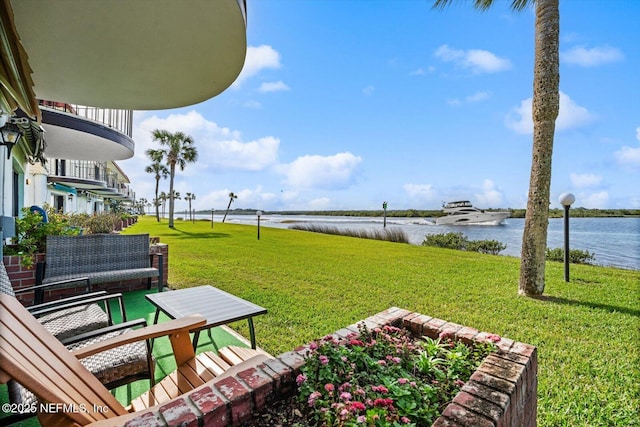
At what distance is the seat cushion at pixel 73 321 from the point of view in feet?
6.93

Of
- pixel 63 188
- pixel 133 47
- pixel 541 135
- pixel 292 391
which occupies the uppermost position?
pixel 133 47

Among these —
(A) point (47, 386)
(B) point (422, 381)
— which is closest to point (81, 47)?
(A) point (47, 386)

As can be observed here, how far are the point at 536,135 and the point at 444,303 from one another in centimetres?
323

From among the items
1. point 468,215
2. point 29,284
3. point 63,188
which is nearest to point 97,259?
point 29,284

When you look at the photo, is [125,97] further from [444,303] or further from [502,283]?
[502,283]

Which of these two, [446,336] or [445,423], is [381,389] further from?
[446,336]

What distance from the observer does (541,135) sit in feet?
15.6

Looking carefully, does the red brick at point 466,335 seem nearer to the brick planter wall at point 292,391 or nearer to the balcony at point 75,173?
the brick planter wall at point 292,391

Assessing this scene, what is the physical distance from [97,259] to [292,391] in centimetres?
408

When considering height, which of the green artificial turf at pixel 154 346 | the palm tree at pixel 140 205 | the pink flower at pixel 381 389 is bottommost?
the green artificial turf at pixel 154 346

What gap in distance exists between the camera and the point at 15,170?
7988mm

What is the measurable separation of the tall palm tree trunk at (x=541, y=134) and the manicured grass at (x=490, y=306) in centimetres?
65

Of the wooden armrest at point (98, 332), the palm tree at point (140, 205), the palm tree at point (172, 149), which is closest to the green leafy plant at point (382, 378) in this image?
the wooden armrest at point (98, 332)

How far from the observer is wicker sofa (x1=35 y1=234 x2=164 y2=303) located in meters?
3.67
